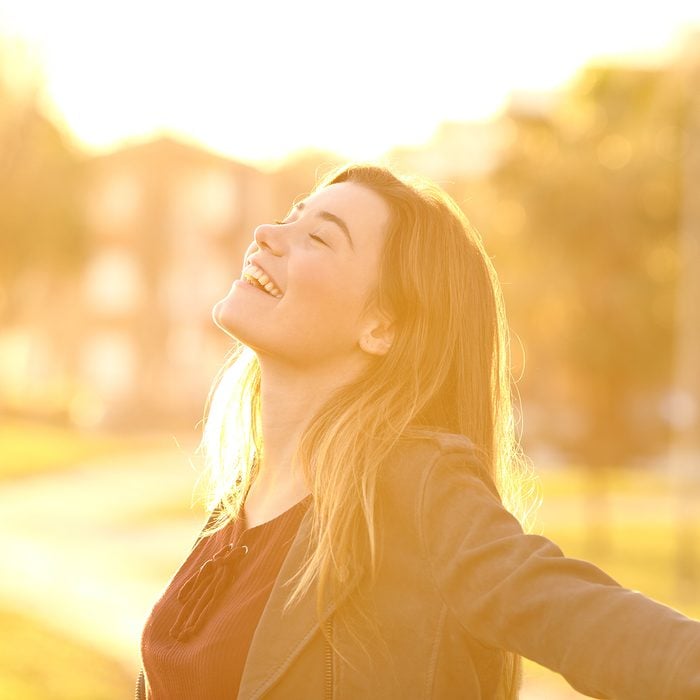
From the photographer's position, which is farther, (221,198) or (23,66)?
(221,198)

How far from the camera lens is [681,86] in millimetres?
18938

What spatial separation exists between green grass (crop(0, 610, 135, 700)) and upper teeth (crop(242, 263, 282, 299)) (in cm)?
605

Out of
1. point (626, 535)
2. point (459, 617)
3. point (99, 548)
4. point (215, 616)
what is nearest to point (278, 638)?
point (215, 616)

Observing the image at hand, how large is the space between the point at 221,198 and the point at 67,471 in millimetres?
32441

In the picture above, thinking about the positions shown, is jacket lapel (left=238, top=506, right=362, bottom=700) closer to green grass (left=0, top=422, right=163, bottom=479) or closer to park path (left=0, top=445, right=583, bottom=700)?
park path (left=0, top=445, right=583, bottom=700)

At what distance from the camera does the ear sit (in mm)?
2787

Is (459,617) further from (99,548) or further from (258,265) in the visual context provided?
(99,548)

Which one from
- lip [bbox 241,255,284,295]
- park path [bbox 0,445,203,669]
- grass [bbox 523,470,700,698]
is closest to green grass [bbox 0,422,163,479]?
park path [bbox 0,445,203,669]

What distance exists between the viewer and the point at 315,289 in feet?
9.15

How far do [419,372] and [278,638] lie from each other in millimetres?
631

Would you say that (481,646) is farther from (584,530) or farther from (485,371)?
(584,530)

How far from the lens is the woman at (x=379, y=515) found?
2092mm

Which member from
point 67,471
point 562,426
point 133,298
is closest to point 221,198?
point 133,298

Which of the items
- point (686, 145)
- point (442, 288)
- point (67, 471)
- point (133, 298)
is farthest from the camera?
point (133, 298)
